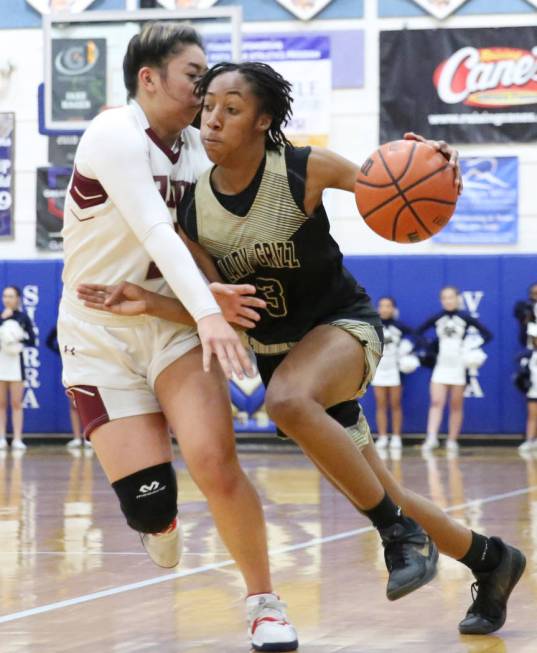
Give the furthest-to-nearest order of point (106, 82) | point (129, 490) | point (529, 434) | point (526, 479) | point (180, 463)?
point (529, 434) < point (180, 463) < point (106, 82) < point (526, 479) < point (129, 490)

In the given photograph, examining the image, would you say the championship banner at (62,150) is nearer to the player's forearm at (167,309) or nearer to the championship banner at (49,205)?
the championship banner at (49,205)

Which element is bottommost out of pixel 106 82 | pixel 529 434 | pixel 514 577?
pixel 529 434

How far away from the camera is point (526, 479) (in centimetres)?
1075

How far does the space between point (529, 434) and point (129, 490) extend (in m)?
10.8

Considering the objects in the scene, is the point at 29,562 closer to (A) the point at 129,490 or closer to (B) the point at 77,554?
(B) the point at 77,554

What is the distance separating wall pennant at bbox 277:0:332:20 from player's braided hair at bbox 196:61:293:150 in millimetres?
11830

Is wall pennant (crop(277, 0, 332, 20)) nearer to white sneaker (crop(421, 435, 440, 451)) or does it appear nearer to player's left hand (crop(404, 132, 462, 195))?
white sneaker (crop(421, 435, 440, 451))

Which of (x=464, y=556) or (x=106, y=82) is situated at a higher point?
(x=106, y=82)

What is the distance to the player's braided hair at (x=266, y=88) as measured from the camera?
425 cm

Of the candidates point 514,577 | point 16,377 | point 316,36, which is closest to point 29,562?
point 514,577

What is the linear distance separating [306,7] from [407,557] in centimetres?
1266

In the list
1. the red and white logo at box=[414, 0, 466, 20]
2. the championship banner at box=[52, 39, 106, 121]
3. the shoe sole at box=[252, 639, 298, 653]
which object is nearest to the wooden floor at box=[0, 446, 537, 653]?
the shoe sole at box=[252, 639, 298, 653]

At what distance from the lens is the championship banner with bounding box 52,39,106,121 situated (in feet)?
37.9

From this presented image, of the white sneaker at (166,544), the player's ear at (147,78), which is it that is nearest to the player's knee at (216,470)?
the white sneaker at (166,544)
